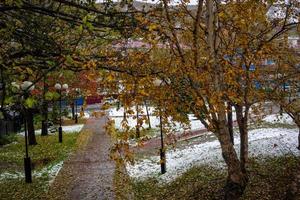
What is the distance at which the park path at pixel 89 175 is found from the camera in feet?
45.5

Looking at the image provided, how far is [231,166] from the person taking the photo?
32.4ft

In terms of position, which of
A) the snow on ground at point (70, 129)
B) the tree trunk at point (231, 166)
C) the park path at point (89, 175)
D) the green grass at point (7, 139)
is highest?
the tree trunk at point (231, 166)

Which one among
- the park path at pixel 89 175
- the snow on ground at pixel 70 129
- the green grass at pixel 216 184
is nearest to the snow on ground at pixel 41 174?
the park path at pixel 89 175

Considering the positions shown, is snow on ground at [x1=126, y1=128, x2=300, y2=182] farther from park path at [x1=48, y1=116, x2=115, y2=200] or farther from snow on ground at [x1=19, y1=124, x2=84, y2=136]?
snow on ground at [x1=19, y1=124, x2=84, y2=136]

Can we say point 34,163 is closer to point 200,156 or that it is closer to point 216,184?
point 200,156

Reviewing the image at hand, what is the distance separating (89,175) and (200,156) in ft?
15.9

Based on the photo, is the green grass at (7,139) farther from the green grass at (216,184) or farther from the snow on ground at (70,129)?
the green grass at (216,184)

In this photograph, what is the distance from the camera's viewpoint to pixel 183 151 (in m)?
20.3

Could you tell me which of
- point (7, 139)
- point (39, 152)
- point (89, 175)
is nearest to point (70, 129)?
point (7, 139)

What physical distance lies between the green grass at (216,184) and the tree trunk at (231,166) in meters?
1.52

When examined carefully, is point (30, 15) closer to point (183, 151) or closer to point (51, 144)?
point (183, 151)

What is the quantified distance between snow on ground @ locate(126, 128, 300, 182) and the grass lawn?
3.66 metres

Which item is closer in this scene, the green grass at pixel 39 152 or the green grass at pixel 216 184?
the green grass at pixel 216 184

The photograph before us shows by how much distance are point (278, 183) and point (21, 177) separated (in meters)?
9.84
